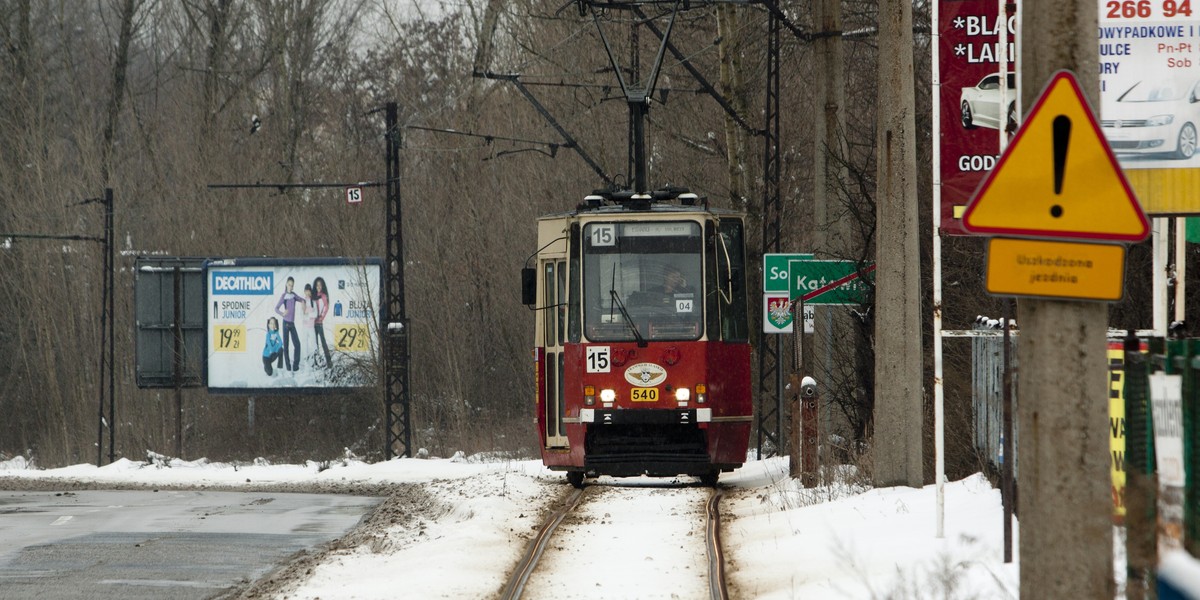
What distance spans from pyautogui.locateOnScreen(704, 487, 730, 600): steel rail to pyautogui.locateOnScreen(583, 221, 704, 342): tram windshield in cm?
315

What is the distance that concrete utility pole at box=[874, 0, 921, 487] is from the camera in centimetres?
1491

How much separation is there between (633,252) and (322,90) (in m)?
36.1

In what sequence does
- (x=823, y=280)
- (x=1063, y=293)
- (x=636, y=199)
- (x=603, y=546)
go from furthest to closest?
(x=636, y=199) < (x=823, y=280) < (x=603, y=546) < (x=1063, y=293)

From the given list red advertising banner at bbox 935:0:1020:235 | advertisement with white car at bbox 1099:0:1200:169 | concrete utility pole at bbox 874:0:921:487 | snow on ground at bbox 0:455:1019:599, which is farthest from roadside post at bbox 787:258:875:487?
advertisement with white car at bbox 1099:0:1200:169

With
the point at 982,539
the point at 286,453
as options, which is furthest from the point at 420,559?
the point at 286,453

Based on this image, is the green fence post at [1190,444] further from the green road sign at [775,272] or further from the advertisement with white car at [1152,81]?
the green road sign at [775,272]

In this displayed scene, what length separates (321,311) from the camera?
39.4 metres

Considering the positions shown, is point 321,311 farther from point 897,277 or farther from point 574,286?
point 897,277

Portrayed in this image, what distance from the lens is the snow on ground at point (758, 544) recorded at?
10.1 metres

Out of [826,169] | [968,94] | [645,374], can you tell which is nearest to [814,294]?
[645,374]

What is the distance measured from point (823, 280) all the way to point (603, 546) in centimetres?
582

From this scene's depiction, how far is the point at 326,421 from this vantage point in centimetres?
4944

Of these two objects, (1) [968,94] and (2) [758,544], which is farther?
(2) [758,544]

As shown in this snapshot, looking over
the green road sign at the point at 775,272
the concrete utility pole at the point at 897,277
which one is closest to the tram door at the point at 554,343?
the green road sign at the point at 775,272
